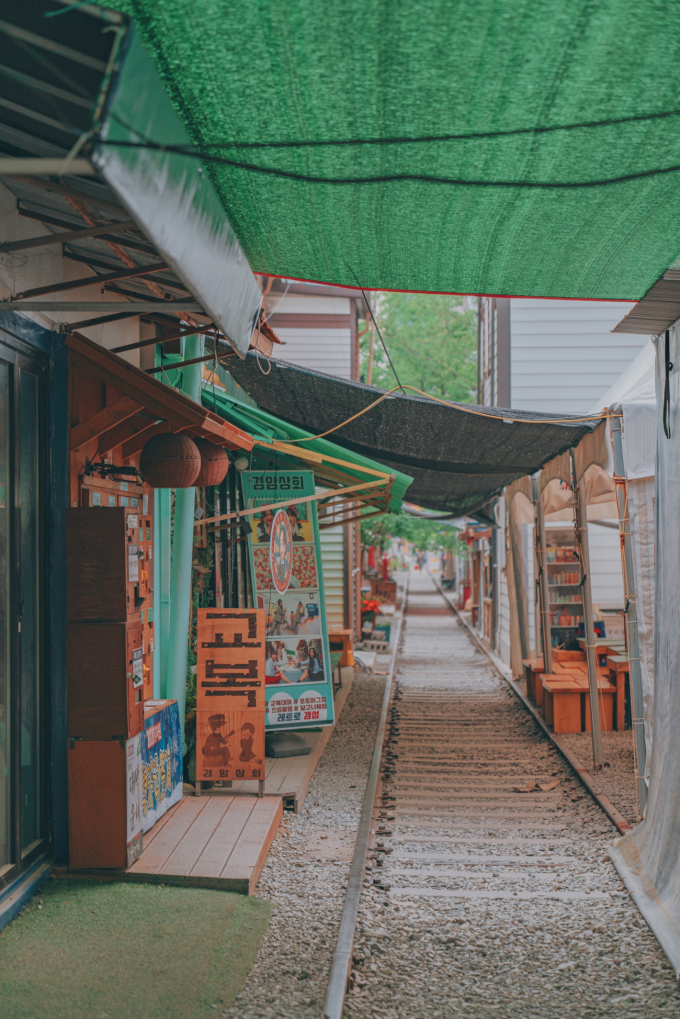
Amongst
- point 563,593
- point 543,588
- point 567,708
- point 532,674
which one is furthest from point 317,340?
point 567,708

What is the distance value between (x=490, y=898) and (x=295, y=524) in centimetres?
464

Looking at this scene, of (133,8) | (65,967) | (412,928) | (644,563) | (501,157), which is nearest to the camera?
(133,8)

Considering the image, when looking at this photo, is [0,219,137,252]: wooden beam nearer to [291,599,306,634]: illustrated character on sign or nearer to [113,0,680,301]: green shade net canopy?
[113,0,680,301]: green shade net canopy

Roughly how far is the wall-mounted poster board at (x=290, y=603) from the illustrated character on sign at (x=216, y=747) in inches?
67.9

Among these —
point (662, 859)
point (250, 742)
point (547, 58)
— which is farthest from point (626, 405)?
point (547, 58)

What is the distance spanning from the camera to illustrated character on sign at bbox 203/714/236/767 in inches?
246

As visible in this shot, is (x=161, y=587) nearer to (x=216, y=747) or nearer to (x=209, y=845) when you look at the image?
(x=216, y=747)

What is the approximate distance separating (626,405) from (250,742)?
410cm

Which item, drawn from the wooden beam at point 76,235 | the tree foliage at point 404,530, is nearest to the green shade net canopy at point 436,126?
the wooden beam at point 76,235

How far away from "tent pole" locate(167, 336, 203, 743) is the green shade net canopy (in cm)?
318

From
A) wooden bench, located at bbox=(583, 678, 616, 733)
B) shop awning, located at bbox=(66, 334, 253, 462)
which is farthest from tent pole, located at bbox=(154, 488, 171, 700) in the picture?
wooden bench, located at bbox=(583, 678, 616, 733)

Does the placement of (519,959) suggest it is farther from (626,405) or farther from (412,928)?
(626,405)

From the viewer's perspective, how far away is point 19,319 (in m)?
4.31

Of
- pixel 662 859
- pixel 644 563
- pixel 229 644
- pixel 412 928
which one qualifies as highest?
pixel 644 563
